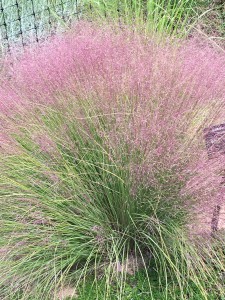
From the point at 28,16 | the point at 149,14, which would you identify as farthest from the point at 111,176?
the point at 28,16

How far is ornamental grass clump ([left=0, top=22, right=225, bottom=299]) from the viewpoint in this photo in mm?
2068

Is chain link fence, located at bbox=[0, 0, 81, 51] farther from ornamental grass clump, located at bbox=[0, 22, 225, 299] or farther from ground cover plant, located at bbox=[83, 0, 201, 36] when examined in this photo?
ornamental grass clump, located at bbox=[0, 22, 225, 299]

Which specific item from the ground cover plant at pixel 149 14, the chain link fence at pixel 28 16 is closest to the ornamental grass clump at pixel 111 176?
the ground cover plant at pixel 149 14

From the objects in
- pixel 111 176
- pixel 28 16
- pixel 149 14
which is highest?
pixel 149 14

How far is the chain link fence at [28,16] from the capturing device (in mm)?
4720

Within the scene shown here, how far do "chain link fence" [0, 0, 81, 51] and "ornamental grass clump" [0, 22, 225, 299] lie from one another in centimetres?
230

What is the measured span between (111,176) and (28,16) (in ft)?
11.6

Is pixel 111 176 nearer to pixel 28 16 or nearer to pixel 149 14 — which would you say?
pixel 149 14

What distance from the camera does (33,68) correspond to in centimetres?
259

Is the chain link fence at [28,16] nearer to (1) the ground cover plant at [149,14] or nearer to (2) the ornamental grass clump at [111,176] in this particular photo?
(1) the ground cover plant at [149,14]

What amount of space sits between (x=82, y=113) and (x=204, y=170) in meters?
0.69

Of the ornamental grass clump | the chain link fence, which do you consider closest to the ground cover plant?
the chain link fence

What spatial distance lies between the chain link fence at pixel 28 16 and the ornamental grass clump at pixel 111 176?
2303mm

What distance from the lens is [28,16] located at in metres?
5.24
